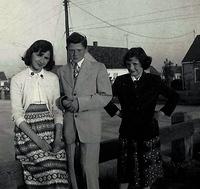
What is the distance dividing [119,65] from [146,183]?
55.6m

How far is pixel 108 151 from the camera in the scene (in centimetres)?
402

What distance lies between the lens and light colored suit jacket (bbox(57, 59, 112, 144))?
3215 mm

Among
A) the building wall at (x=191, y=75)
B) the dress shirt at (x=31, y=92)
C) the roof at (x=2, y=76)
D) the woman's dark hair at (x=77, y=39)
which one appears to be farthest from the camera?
the roof at (x=2, y=76)

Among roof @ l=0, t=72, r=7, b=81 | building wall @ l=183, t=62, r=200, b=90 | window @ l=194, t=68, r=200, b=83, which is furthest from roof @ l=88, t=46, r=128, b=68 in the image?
roof @ l=0, t=72, r=7, b=81

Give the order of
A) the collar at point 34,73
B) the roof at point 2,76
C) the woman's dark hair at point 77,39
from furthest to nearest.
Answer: the roof at point 2,76 → the woman's dark hair at point 77,39 → the collar at point 34,73

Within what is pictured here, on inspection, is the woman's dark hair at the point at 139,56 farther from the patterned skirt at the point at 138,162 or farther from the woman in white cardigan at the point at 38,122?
the woman in white cardigan at the point at 38,122

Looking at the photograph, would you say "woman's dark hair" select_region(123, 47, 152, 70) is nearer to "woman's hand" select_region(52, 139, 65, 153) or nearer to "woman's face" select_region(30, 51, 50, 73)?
"woman's face" select_region(30, 51, 50, 73)

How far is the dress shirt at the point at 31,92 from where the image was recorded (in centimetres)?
292

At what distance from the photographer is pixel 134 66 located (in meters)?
3.85

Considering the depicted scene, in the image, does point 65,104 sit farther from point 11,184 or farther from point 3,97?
point 3,97

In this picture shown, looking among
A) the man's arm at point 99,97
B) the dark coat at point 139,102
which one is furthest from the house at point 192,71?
the man's arm at point 99,97

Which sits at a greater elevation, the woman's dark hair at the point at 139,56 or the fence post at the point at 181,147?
the woman's dark hair at the point at 139,56

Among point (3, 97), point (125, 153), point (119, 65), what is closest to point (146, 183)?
point (125, 153)

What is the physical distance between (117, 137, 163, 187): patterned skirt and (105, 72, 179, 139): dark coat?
90 millimetres
